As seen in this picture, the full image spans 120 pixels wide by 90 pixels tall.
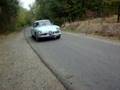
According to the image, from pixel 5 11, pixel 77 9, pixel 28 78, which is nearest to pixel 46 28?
pixel 28 78

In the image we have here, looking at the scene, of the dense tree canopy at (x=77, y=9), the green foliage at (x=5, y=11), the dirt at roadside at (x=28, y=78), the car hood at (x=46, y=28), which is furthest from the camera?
the dense tree canopy at (x=77, y=9)

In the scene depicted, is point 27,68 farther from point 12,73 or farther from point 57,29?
point 57,29

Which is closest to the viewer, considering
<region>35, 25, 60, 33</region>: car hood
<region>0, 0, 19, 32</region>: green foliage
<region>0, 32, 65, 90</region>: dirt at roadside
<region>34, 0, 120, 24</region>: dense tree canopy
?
<region>0, 32, 65, 90</region>: dirt at roadside

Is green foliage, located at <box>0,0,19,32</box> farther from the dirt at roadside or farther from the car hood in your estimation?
the dirt at roadside

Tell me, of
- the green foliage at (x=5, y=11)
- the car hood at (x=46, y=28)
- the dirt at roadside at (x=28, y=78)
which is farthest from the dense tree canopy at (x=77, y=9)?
the dirt at roadside at (x=28, y=78)

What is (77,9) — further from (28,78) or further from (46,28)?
(28,78)

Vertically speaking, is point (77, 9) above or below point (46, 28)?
above

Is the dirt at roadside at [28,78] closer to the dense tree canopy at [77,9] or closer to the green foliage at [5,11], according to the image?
the green foliage at [5,11]

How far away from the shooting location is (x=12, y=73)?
794 cm

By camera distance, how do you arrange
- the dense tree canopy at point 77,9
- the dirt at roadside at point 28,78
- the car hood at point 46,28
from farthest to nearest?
the dense tree canopy at point 77,9
the car hood at point 46,28
the dirt at roadside at point 28,78

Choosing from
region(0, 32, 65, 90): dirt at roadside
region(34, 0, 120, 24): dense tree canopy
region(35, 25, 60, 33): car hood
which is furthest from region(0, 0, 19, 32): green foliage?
region(0, 32, 65, 90): dirt at roadside

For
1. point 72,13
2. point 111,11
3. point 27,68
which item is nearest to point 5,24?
point 72,13

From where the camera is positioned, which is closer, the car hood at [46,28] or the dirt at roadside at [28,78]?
the dirt at roadside at [28,78]

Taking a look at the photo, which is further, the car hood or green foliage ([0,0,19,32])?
green foliage ([0,0,19,32])
